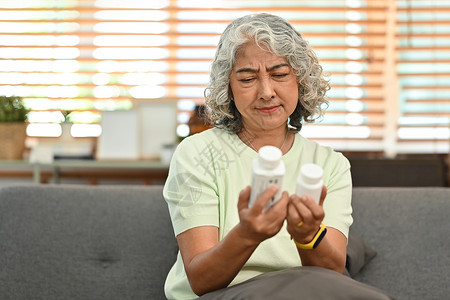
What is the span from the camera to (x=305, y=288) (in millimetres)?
952

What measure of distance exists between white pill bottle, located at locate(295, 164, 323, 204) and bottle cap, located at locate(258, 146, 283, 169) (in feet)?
0.19

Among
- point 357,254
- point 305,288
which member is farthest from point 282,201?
point 357,254

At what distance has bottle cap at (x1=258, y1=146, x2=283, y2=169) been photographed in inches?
32.2

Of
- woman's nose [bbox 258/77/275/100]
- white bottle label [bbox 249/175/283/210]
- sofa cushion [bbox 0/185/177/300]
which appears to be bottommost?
sofa cushion [bbox 0/185/177/300]

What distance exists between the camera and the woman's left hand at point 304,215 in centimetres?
90

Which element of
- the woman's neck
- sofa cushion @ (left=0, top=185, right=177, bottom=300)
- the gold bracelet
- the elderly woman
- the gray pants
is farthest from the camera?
sofa cushion @ (left=0, top=185, right=177, bottom=300)

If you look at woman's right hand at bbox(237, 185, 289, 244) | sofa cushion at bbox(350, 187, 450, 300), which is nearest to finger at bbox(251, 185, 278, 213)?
woman's right hand at bbox(237, 185, 289, 244)

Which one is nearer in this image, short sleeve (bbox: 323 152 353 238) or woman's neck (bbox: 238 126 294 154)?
short sleeve (bbox: 323 152 353 238)

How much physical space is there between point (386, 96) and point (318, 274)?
7.05 ft

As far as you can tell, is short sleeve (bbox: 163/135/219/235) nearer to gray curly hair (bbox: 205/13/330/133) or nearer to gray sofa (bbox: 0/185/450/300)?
gray curly hair (bbox: 205/13/330/133)

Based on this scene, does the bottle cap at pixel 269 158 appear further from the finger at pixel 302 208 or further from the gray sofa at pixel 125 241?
the gray sofa at pixel 125 241

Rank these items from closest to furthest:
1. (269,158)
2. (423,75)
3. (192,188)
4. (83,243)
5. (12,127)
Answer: (269,158) < (192,188) < (83,243) < (12,127) < (423,75)

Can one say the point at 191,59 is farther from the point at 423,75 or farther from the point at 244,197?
the point at 244,197

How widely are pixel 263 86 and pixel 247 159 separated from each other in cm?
18
